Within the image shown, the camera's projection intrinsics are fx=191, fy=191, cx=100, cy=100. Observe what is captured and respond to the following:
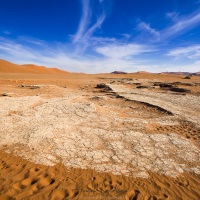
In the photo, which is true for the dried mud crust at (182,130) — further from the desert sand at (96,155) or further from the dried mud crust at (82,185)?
the dried mud crust at (82,185)

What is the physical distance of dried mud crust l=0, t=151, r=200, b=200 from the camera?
137 inches

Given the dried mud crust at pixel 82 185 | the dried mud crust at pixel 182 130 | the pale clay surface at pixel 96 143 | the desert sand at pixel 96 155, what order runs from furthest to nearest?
the dried mud crust at pixel 182 130, the pale clay surface at pixel 96 143, the desert sand at pixel 96 155, the dried mud crust at pixel 82 185

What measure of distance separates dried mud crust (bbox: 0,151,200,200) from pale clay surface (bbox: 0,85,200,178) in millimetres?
239

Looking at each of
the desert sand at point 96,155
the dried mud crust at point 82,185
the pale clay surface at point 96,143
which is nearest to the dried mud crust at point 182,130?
the desert sand at point 96,155

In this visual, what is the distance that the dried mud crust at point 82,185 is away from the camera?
348 cm

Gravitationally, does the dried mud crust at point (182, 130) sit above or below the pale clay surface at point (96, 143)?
below

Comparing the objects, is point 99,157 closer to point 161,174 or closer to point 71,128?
point 161,174

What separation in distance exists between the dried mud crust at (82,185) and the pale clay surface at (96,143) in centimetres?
24

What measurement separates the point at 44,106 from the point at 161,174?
6.60 metres

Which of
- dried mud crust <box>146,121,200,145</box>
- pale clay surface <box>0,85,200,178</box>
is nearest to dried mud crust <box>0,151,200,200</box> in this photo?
pale clay surface <box>0,85,200,178</box>

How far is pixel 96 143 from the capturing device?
5.59 meters

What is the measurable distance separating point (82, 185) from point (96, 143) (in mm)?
1908

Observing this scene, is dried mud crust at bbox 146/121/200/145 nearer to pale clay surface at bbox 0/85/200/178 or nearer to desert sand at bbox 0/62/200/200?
desert sand at bbox 0/62/200/200

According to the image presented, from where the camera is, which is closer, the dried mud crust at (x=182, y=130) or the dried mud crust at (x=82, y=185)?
the dried mud crust at (x=82, y=185)
